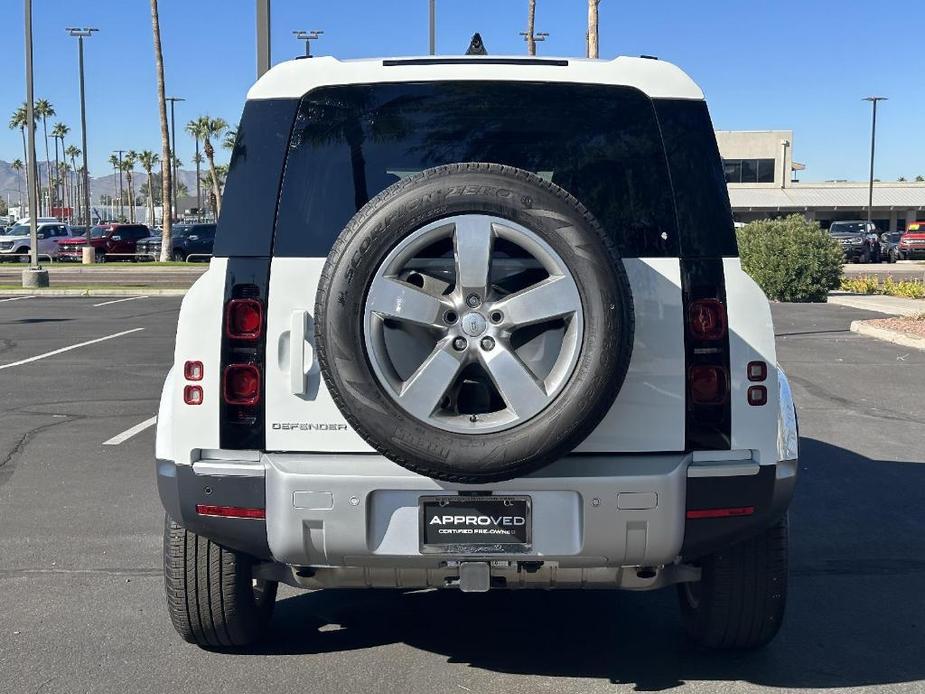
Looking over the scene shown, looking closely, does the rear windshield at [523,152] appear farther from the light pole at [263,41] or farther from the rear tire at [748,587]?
the light pole at [263,41]

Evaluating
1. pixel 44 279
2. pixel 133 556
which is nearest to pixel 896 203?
pixel 44 279

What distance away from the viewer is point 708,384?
3807 mm

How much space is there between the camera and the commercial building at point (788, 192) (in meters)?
75.4

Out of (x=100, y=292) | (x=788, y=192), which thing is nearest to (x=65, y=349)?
(x=100, y=292)

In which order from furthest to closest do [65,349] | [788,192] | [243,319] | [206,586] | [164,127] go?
[788,192] → [164,127] → [65,349] → [206,586] → [243,319]

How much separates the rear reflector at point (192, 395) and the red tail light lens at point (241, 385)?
0.30 feet

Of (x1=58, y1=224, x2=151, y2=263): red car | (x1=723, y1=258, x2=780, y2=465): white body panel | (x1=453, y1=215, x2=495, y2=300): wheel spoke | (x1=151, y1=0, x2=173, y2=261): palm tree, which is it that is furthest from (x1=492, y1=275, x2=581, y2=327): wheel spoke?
(x1=58, y1=224, x2=151, y2=263): red car

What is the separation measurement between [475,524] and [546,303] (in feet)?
2.58

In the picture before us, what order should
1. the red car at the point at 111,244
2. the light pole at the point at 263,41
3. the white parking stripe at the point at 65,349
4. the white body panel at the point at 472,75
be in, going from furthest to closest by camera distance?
the red car at the point at 111,244
the white parking stripe at the point at 65,349
the light pole at the point at 263,41
the white body panel at the point at 472,75

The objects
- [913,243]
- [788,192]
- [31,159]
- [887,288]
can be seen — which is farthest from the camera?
[788,192]

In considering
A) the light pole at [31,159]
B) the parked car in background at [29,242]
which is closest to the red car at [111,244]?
the parked car in background at [29,242]

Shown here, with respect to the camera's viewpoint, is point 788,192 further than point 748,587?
Yes

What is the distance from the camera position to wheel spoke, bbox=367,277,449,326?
3439 millimetres

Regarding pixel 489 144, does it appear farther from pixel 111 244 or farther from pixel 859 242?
pixel 859 242
